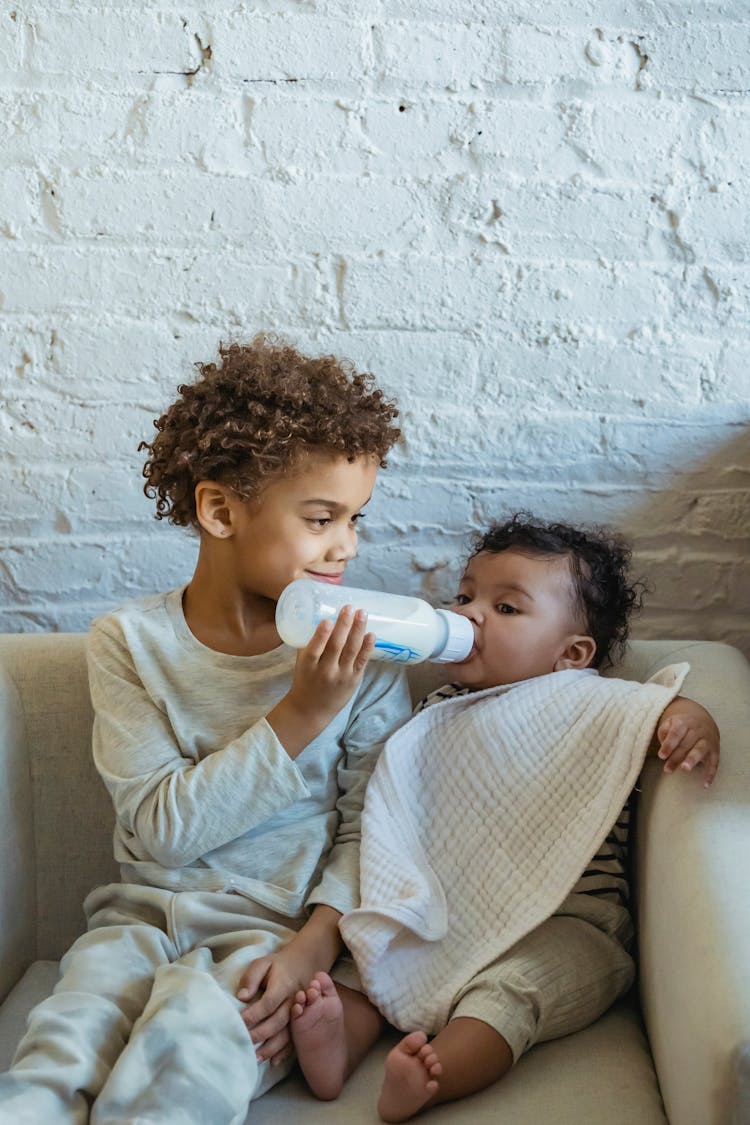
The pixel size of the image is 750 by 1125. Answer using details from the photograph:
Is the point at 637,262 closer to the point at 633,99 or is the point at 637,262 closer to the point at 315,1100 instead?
the point at 633,99

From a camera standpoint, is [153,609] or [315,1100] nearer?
[315,1100]

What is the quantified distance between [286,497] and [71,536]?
47cm

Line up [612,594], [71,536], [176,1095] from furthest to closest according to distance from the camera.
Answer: [71,536] → [612,594] → [176,1095]

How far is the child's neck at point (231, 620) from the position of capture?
4.28ft

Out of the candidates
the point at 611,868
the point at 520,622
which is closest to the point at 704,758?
the point at 611,868

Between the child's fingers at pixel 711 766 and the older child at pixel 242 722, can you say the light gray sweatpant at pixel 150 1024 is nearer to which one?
the older child at pixel 242 722

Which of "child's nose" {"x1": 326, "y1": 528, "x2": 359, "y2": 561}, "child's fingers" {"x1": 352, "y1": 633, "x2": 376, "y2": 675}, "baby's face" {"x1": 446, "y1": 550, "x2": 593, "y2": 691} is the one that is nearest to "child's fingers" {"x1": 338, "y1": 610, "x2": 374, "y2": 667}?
"child's fingers" {"x1": 352, "y1": 633, "x2": 376, "y2": 675}

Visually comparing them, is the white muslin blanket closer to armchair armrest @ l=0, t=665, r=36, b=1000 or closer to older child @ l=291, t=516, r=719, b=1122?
older child @ l=291, t=516, r=719, b=1122

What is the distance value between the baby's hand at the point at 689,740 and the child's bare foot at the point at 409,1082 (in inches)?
14.0

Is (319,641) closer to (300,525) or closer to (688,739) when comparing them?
(300,525)

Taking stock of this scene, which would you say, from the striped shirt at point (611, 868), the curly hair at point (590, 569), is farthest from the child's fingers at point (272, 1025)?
the curly hair at point (590, 569)

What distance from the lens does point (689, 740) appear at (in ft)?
3.78

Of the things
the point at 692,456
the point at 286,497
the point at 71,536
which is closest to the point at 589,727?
the point at 286,497

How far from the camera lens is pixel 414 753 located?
1.33 m
